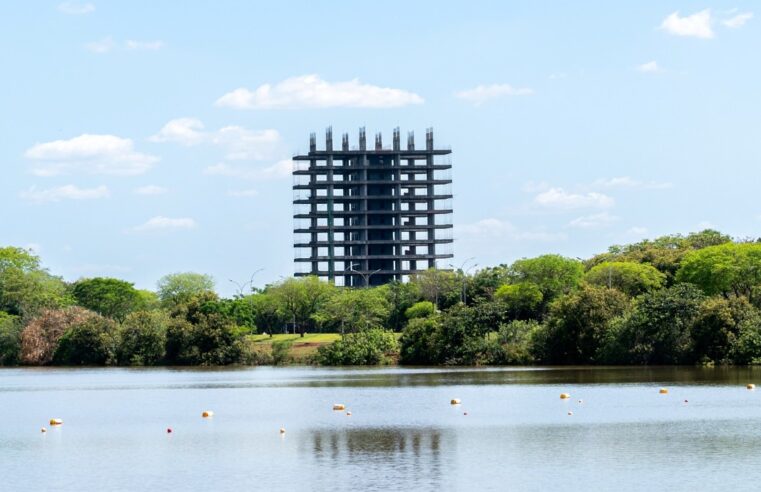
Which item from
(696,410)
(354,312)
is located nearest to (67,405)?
(696,410)

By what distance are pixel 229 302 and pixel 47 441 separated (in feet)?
374

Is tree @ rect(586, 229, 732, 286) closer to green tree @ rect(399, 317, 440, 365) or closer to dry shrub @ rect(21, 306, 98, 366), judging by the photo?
green tree @ rect(399, 317, 440, 365)

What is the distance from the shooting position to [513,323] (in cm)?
13675

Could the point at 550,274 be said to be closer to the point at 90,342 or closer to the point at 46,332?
the point at 90,342

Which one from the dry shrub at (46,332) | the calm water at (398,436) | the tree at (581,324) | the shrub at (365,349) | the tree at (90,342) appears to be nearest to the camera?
the calm water at (398,436)

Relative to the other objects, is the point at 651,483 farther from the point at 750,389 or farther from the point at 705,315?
the point at 705,315

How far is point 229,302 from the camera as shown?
176500 millimetres

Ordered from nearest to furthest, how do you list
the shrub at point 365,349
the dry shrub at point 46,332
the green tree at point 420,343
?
the green tree at point 420,343 < the shrub at point 365,349 < the dry shrub at point 46,332

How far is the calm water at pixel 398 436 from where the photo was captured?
47.2 m

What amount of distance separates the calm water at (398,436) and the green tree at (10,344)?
70.4 metres

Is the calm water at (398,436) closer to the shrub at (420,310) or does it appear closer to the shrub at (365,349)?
the shrub at (365,349)

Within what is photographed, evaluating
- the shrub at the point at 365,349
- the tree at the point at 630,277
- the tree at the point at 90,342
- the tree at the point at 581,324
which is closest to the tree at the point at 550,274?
the tree at the point at 630,277

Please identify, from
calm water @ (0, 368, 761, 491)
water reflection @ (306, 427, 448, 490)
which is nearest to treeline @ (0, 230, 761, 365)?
calm water @ (0, 368, 761, 491)

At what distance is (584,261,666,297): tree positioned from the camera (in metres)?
162
